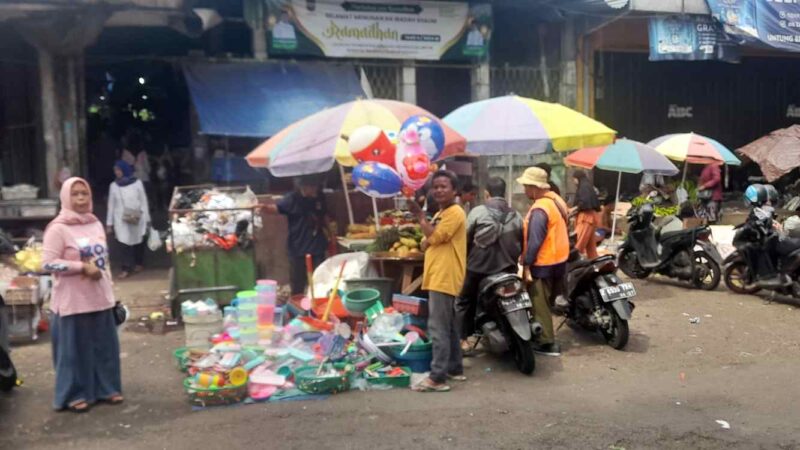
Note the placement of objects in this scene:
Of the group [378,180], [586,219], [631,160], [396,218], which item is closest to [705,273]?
[586,219]

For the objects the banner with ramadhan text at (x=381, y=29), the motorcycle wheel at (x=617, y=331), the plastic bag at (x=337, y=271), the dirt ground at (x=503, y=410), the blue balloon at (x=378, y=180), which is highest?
the banner with ramadhan text at (x=381, y=29)

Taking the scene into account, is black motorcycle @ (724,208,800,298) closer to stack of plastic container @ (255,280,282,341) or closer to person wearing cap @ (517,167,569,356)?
person wearing cap @ (517,167,569,356)

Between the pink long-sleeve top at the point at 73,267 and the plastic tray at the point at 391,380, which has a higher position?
→ the pink long-sleeve top at the point at 73,267

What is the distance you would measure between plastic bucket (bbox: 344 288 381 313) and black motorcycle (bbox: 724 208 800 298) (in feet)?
15.2

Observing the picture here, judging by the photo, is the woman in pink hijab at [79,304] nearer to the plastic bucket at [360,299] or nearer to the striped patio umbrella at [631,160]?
the plastic bucket at [360,299]

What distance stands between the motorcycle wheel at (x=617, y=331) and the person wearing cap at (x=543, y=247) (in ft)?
1.90

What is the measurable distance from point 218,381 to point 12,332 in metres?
2.94

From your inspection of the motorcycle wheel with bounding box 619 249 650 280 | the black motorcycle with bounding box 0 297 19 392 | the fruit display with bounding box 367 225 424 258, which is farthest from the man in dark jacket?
the motorcycle wheel with bounding box 619 249 650 280

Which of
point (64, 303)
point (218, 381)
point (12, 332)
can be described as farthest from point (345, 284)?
point (12, 332)

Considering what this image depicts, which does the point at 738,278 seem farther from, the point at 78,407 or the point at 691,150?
the point at 78,407

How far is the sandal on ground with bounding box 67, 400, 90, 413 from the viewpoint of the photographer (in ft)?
17.6

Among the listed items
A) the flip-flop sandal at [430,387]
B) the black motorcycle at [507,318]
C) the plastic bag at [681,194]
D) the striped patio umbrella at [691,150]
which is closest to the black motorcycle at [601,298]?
the black motorcycle at [507,318]

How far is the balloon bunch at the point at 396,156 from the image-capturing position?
20.3 ft

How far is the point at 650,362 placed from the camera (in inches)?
261
